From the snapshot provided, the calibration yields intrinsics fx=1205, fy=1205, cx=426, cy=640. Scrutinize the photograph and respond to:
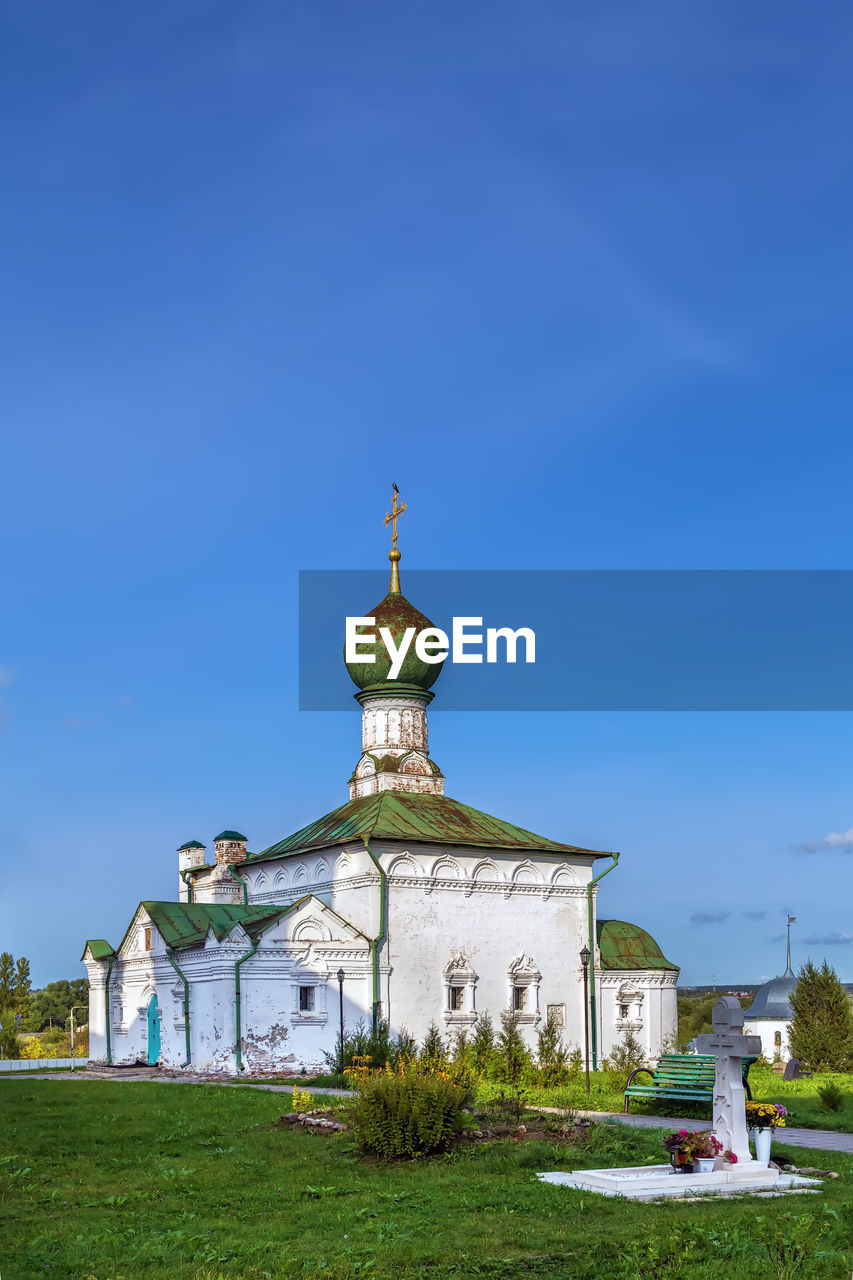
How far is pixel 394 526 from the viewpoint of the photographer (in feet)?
105

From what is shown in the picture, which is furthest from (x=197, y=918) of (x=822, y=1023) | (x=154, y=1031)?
(x=822, y=1023)

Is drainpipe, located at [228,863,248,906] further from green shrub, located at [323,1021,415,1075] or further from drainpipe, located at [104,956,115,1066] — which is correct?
green shrub, located at [323,1021,415,1075]

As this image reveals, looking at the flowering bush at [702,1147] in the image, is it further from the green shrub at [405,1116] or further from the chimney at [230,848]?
the chimney at [230,848]

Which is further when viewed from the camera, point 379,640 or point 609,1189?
point 379,640

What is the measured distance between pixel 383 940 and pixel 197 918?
4420mm

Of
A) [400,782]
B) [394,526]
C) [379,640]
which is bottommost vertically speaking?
[400,782]

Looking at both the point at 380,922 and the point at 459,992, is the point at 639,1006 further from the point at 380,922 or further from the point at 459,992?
the point at 380,922

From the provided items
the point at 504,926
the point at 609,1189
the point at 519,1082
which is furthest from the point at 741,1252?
the point at 504,926

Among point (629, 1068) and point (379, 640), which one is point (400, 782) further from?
point (629, 1068)

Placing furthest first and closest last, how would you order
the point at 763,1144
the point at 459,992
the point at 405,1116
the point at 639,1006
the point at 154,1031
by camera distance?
the point at 639,1006 → the point at 459,992 → the point at 154,1031 → the point at 405,1116 → the point at 763,1144

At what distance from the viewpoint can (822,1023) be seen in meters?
27.2

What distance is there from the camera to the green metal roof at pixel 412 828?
2664 centimetres

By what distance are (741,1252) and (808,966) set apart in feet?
75.3

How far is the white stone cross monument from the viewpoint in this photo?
10.7 meters
